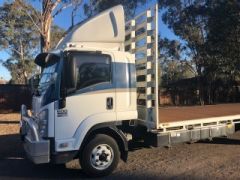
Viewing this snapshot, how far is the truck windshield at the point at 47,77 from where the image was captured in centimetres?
822

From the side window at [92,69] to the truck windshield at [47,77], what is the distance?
0.50m

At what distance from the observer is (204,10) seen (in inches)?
1196

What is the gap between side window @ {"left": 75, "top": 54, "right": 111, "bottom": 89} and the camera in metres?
8.12

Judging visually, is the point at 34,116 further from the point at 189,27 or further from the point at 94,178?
the point at 189,27

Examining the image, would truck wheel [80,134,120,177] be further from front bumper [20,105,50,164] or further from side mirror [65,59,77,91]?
side mirror [65,59,77,91]

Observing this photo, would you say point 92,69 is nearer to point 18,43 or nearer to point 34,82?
point 34,82

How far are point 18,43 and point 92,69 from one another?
41562mm

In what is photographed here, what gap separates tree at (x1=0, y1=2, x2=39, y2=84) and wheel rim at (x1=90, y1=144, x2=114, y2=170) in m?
31.3

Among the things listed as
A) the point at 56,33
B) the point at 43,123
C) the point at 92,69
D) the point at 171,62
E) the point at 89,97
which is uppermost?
the point at 56,33

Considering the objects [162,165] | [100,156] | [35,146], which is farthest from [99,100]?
[162,165]

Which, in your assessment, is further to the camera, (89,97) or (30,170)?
(30,170)

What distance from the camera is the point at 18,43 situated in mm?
48062

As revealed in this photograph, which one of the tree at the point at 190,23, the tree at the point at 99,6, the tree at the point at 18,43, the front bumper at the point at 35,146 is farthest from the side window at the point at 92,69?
the tree at the point at 18,43

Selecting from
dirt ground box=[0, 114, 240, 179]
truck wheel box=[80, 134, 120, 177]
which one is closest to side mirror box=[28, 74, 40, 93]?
dirt ground box=[0, 114, 240, 179]
